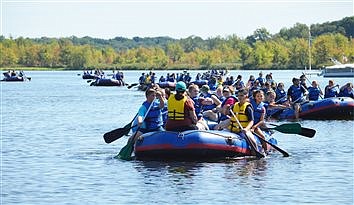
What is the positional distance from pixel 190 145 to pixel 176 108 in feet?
2.80

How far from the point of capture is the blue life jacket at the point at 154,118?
1973cm

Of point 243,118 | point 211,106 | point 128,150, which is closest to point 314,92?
point 211,106

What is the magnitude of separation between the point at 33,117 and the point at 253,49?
134 m

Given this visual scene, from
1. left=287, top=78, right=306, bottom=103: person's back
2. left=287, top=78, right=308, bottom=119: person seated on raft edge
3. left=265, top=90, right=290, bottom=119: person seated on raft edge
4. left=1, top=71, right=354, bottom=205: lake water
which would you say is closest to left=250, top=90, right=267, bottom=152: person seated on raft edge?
left=1, top=71, right=354, bottom=205: lake water

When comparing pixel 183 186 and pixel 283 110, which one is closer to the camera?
pixel 183 186

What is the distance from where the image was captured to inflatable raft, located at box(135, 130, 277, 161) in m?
19.1

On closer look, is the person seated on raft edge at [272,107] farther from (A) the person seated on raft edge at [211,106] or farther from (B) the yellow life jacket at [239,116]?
(B) the yellow life jacket at [239,116]

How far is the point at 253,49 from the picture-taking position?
17050 centimetres

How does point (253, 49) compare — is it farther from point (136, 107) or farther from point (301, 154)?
point (301, 154)

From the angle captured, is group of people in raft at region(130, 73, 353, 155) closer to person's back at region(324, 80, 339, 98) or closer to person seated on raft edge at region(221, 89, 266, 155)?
person seated on raft edge at region(221, 89, 266, 155)

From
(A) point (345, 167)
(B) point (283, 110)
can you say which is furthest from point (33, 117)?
(A) point (345, 167)

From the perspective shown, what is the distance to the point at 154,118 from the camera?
19984mm

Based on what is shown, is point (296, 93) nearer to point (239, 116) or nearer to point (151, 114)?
point (239, 116)

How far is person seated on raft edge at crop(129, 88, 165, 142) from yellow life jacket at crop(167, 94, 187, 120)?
572mm
